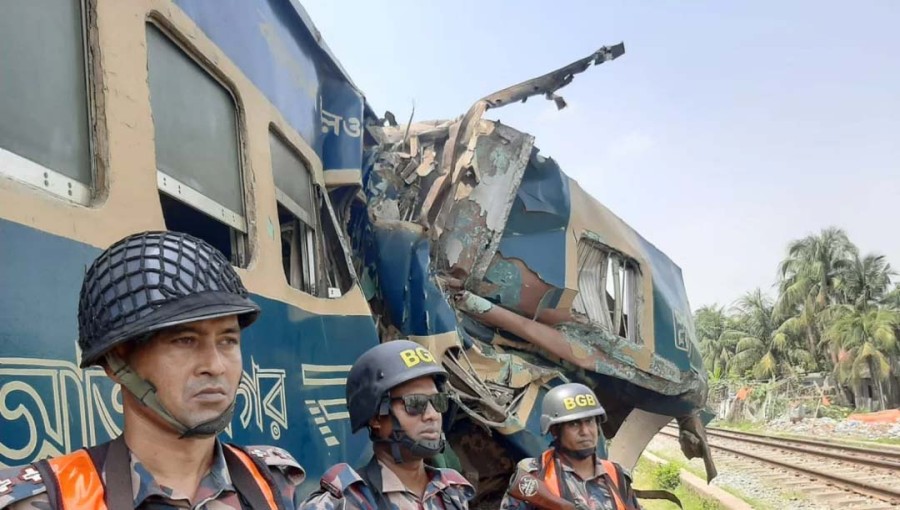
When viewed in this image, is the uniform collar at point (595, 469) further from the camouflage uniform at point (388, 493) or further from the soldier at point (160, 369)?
the soldier at point (160, 369)

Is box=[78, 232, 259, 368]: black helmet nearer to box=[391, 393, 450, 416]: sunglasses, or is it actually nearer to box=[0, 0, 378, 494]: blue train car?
box=[0, 0, 378, 494]: blue train car

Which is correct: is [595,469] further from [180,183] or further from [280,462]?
[280,462]

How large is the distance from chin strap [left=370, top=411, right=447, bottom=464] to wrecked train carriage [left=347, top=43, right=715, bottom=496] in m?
2.33

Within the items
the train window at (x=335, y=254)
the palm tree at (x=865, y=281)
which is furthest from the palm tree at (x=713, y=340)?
the train window at (x=335, y=254)

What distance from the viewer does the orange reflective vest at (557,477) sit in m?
3.38

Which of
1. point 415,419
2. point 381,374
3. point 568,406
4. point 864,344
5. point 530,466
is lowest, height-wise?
point 864,344

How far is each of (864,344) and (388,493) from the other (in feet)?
101

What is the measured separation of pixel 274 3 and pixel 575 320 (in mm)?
4305

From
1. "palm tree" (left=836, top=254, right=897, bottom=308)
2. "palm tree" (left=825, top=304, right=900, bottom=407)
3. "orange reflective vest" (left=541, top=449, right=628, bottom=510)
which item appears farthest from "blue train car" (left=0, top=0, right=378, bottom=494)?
"palm tree" (left=836, top=254, right=897, bottom=308)

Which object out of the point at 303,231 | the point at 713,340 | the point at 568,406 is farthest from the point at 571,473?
the point at 713,340

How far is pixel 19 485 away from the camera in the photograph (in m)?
1.17

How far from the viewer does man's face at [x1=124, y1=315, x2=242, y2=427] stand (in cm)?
130

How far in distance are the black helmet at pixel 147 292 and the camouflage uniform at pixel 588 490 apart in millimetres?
2430

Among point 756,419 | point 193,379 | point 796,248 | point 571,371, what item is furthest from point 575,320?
point 796,248
